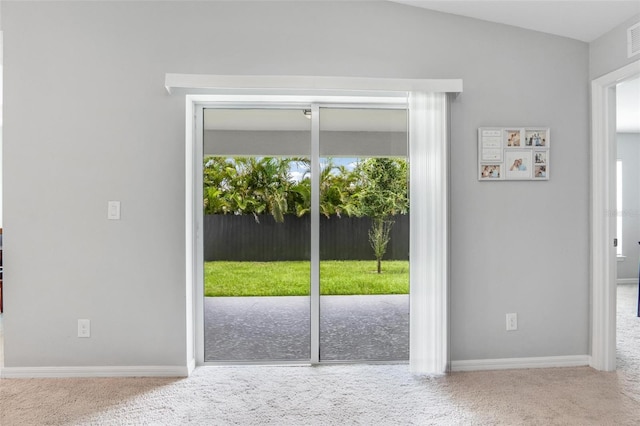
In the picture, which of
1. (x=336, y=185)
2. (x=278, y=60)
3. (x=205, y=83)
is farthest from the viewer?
(x=336, y=185)

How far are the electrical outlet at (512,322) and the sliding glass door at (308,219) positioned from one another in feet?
2.31

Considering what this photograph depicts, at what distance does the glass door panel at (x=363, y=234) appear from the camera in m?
3.10

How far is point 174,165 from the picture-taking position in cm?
286

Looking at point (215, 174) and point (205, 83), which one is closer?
point (205, 83)

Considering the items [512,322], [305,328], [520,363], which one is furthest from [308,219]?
[520,363]

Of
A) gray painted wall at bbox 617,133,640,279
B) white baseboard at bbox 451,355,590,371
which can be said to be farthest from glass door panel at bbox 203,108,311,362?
gray painted wall at bbox 617,133,640,279

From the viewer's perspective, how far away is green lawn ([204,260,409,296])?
3111 mm

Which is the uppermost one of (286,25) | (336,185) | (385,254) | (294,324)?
(286,25)

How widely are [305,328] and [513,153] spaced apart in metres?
1.94

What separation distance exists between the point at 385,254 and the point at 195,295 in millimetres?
1405

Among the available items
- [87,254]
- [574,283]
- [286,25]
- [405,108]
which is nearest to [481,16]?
[405,108]

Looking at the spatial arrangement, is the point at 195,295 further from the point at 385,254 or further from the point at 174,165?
the point at 385,254

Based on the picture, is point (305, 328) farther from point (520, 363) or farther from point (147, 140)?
point (147, 140)

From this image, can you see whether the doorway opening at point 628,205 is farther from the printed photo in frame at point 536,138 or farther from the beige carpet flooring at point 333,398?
the beige carpet flooring at point 333,398
